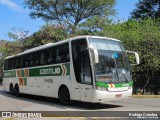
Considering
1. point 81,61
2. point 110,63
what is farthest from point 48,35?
point 110,63

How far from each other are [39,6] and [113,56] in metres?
38.1

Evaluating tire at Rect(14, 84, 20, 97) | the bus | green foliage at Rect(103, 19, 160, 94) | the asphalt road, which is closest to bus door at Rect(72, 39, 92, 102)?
the bus

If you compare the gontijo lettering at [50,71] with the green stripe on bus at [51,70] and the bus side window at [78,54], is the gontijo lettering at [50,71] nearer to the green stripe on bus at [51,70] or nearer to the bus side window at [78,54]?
the green stripe on bus at [51,70]

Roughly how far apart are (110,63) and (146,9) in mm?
38291

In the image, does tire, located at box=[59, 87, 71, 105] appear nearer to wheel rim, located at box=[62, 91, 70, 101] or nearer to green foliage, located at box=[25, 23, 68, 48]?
wheel rim, located at box=[62, 91, 70, 101]

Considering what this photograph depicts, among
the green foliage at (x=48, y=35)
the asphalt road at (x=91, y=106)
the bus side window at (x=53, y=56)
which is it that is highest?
the green foliage at (x=48, y=35)

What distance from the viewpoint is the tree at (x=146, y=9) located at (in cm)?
5128

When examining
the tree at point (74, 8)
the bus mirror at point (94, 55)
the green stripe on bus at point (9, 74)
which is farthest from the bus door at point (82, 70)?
the tree at point (74, 8)

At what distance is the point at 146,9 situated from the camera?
170 ft

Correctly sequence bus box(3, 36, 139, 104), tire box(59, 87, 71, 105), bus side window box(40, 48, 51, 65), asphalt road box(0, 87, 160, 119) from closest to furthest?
bus box(3, 36, 139, 104), asphalt road box(0, 87, 160, 119), tire box(59, 87, 71, 105), bus side window box(40, 48, 51, 65)

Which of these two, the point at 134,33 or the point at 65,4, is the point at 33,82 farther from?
the point at 65,4

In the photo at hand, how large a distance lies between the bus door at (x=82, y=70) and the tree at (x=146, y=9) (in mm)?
36274

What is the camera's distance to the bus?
15.0 metres

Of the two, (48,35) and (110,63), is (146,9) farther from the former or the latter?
(110,63)
